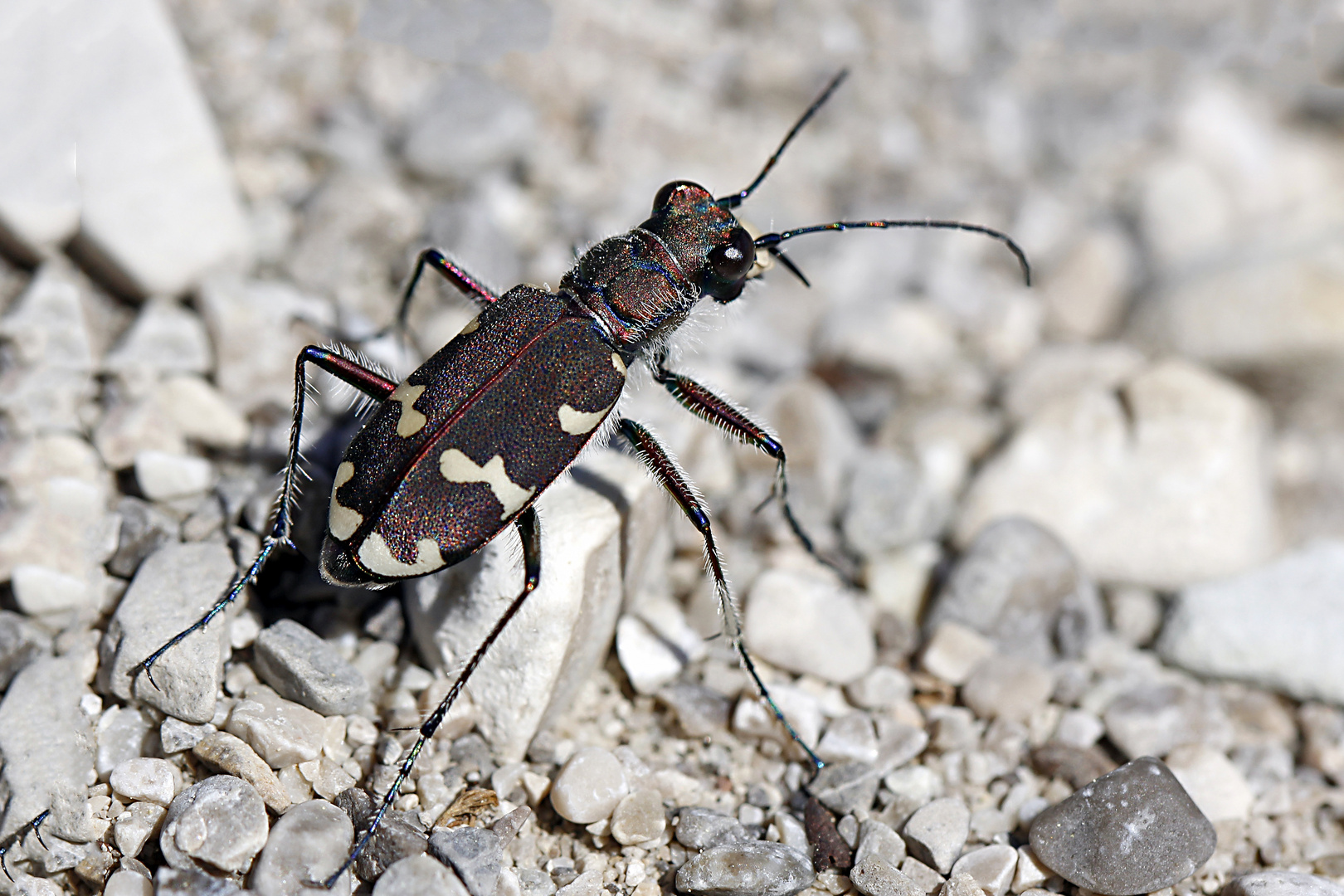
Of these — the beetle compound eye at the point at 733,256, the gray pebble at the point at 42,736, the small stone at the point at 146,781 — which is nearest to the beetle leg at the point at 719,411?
the beetle compound eye at the point at 733,256

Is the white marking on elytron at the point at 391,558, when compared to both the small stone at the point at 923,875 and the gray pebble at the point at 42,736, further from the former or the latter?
the small stone at the point at 923,875

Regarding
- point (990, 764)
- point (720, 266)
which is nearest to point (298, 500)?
point (720, 266)

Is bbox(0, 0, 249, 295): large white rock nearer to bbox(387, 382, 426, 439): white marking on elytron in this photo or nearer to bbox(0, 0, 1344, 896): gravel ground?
bbox(0, 0, 1344, 896): gravel ground

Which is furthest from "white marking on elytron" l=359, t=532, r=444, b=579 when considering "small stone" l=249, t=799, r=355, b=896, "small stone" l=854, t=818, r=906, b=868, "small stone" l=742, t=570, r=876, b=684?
"small stone" l=854, t=818, r=906, b=868

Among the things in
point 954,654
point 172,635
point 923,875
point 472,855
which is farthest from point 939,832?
point 172,635

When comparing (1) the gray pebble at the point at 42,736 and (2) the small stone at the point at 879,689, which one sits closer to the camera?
(1) the gray pebble at the point at 42,736

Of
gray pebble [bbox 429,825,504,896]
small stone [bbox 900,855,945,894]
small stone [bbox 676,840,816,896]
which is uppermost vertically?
small stone [bbox 900,855,945,894]
